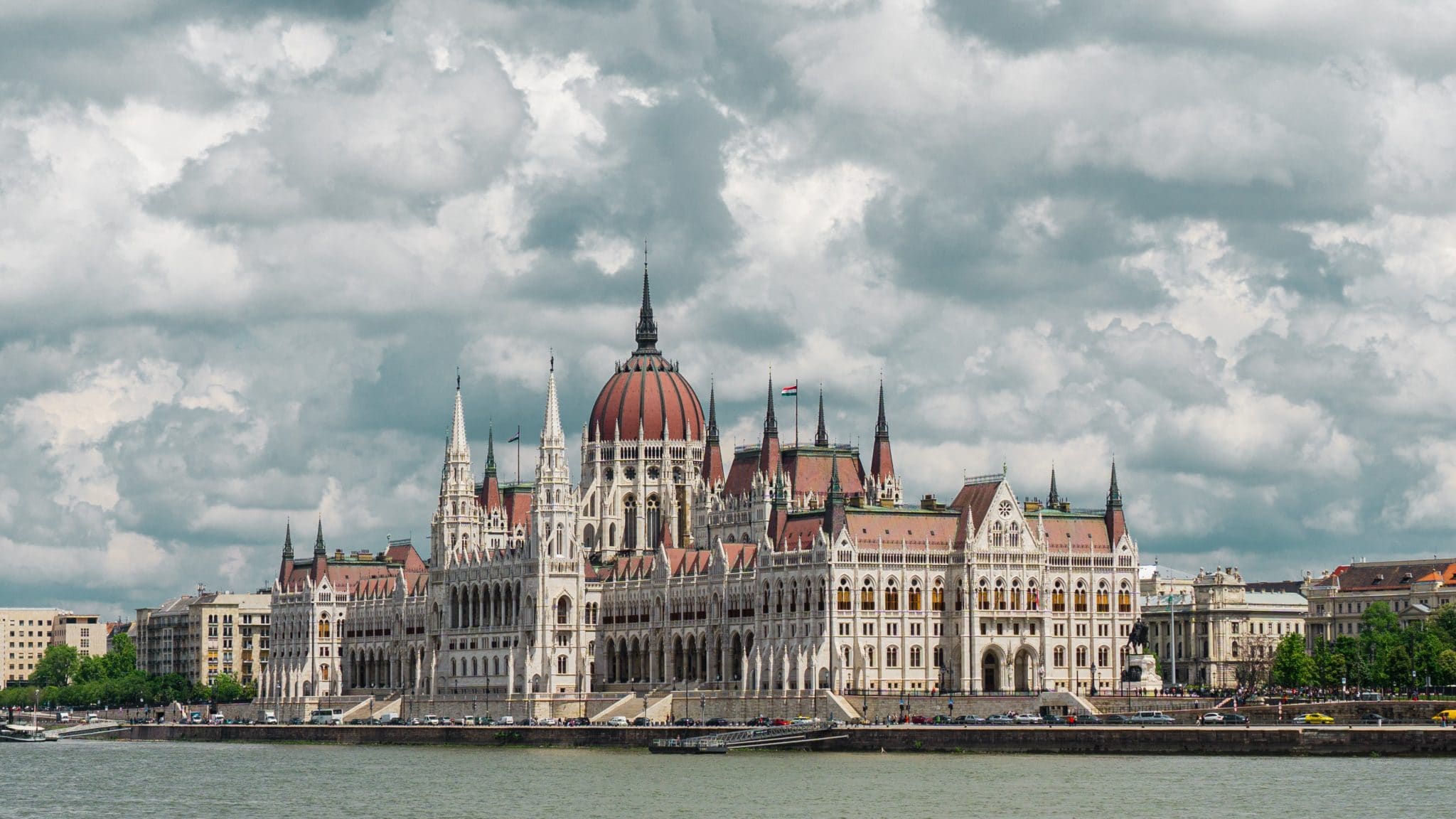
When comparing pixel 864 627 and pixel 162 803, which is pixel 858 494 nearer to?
pixel 864 627

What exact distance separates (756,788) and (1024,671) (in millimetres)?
59728

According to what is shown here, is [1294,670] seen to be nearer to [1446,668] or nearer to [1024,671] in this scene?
[1446,668]

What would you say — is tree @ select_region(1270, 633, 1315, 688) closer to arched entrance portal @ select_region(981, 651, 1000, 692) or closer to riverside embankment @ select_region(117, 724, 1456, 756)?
arched entrance portal @ select_region(981, 651, 1000, 692)

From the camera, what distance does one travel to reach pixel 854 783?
134875mm

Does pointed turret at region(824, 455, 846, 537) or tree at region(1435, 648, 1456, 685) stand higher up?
pointed turret at region(824, 455, 846, 537)

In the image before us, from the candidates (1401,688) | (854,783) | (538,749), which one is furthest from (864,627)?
(854,783)

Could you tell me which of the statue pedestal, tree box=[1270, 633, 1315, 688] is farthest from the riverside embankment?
tree box=[1270, 633, 1315, 688]

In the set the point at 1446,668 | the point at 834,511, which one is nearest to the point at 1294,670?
the point at 1446,668

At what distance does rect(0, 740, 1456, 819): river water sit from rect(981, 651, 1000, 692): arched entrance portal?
29714 millimetres

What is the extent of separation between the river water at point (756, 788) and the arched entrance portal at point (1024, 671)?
1267 inches

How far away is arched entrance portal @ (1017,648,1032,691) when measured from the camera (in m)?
189

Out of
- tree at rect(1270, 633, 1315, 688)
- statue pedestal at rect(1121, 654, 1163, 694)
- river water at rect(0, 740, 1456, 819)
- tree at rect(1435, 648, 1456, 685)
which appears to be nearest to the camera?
river water at rect(0, 740, 1456, 819)

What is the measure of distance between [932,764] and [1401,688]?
172ft

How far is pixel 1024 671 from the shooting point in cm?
18988
